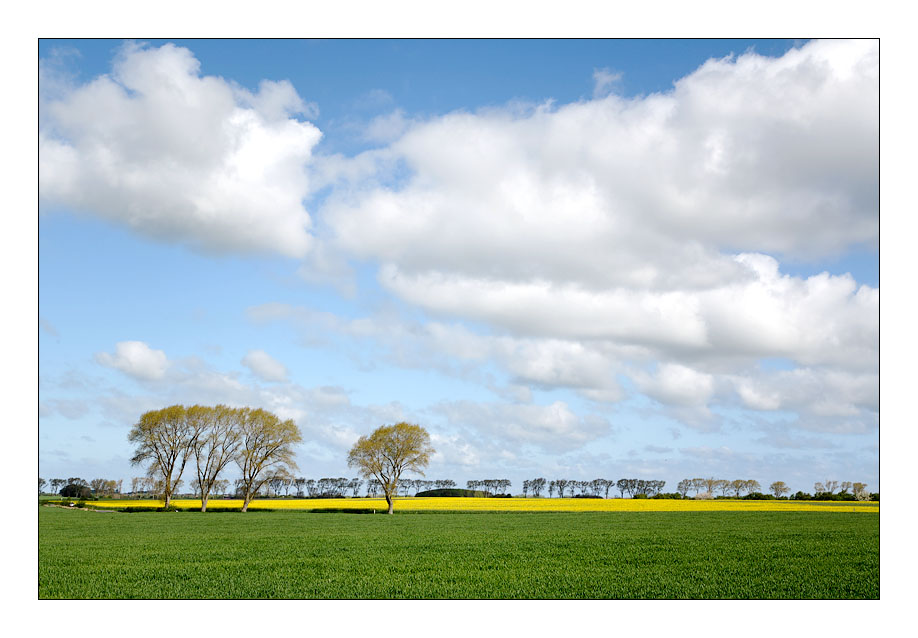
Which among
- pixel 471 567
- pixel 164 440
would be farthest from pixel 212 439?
pixel 471 567

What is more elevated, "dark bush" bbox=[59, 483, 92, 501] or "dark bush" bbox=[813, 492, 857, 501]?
"dark bush" bbox=[813, 492, 857, 501]

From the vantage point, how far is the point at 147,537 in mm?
35969

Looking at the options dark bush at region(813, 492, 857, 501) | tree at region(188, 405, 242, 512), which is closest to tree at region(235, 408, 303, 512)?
tree at region(188, 405, 242, 512)

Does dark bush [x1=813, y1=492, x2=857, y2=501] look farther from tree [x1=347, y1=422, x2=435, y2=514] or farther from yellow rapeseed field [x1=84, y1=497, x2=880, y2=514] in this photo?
tree [x1=347, y1=422, x2=435, y2=514]

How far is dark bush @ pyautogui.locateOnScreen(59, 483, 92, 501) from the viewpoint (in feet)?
369

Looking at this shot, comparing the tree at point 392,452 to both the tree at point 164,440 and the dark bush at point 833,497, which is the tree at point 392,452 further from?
the dark bush at point 833,497

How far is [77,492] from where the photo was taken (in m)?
112

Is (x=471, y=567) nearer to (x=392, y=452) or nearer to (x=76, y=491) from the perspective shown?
(x=392, y=452)

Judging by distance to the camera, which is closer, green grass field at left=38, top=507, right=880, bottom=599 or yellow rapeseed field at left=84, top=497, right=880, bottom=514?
green grass field at left=38, top=507, right=880, bottom=599

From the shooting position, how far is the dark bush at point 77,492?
11238cm

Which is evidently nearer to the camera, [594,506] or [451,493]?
Result: [594,506]
